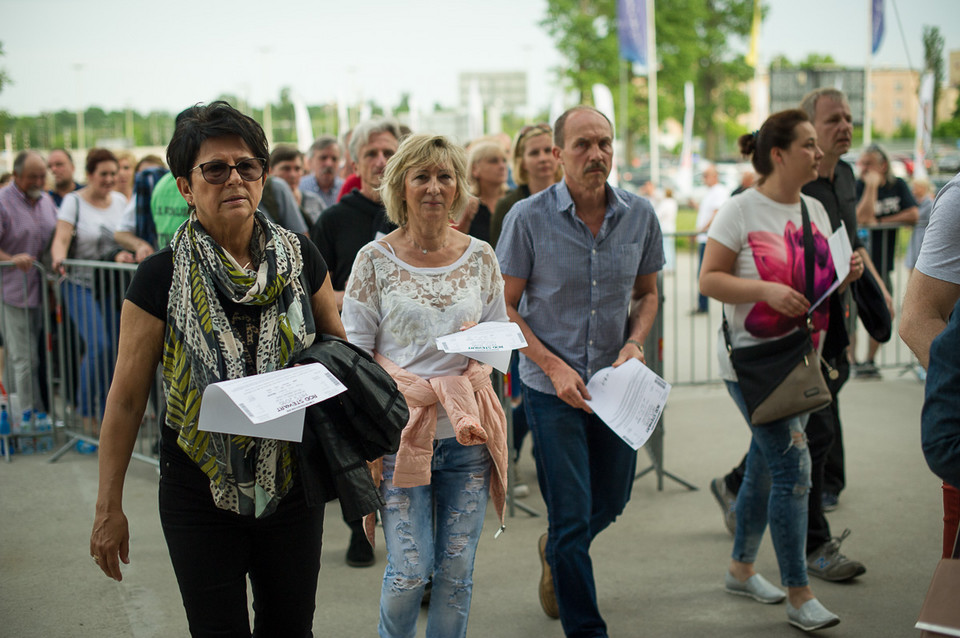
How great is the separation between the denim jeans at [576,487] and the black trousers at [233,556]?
1.26 m

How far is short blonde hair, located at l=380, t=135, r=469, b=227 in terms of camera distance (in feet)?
10.9

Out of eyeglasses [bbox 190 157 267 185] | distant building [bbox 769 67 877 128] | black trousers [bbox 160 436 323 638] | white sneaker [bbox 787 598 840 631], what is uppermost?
distant building [bbox 769 67 877 128]

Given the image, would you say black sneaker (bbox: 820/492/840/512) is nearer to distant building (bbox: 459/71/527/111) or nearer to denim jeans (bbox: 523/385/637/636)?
denim jeans (bbox: 523/385/637/636)

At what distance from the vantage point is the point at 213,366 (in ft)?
7.68

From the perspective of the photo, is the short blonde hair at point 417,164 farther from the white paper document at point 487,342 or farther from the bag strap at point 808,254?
the bag strap at point 808,254

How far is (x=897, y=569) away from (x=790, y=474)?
4.07 ft

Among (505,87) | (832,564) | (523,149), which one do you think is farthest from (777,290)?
(505,87)

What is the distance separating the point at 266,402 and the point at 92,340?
497 cm

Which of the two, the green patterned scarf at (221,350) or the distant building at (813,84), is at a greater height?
the distant building at (813,84)

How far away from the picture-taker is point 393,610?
120 inches

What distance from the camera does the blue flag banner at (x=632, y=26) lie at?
2145 cm

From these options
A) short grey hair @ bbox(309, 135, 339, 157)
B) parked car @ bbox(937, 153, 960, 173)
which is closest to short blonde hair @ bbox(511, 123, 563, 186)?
short grey hair @ bbox(309, 135, 339, 157)

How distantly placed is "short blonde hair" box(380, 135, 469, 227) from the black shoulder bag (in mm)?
1537

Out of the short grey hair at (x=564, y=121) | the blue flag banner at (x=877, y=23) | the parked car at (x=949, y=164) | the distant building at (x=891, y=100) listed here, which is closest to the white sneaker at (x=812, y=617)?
the short grey hair at (x=564, y=121)
